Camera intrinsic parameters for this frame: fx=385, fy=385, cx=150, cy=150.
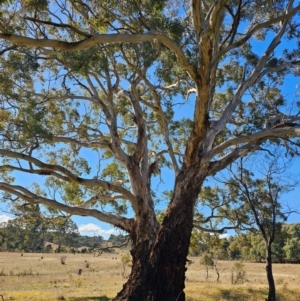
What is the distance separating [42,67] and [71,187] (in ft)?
12.8

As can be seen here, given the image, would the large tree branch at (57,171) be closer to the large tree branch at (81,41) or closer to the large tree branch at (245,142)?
the large tree branch at (245,142)

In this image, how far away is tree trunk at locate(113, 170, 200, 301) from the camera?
728cm

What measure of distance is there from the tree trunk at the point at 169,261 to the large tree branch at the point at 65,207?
1.51 metres

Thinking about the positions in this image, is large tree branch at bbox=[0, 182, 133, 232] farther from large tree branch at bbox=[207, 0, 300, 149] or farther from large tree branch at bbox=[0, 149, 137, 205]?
large tree branch at bbox=[207, 0, 300, 149]

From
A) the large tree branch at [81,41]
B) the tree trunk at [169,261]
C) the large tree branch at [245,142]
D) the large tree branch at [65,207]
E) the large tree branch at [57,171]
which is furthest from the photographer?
the large tree branch at [65,207]

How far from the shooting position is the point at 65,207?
8.70m

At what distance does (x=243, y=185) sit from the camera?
1443 centimetres

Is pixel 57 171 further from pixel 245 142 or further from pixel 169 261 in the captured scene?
pixel 245 142

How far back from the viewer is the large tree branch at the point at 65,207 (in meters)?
8.60

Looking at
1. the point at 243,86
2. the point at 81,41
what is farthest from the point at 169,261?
the point at 81,41

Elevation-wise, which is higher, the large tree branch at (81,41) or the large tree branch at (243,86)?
the large tree branch at (243,86)

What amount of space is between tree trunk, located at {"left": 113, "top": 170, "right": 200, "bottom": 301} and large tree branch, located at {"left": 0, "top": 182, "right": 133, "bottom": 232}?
151cm

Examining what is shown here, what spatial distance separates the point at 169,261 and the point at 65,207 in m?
2.78

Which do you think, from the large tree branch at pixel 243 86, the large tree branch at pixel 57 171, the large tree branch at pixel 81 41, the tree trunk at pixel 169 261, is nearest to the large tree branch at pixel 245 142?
the large tree branch at pixel 243 86
